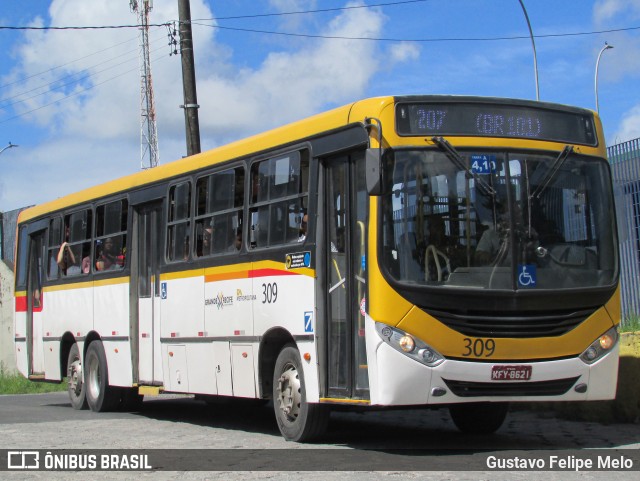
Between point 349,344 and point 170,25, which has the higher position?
point 170,25

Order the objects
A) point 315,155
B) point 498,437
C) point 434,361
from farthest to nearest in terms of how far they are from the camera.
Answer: point 498,437
point 315,155
point 434,361

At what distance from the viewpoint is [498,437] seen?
1209cm

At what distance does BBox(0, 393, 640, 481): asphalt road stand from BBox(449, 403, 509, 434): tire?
0.17 meters

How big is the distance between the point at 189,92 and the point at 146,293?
759 centimetres

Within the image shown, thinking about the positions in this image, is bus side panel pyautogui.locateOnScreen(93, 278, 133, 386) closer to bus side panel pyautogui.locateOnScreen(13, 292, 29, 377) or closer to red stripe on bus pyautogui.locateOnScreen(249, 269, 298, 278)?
bus side panel pyautogui.locateOnScreen(13, 292, 29, 377)

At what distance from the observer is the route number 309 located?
9.98m

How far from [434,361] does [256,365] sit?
2976 millimetres

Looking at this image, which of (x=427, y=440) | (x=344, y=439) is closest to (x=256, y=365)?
(x=344, y=439)

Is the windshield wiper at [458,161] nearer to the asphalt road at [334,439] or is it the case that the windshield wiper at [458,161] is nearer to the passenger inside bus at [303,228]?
the passenger inside bus at [303,228]

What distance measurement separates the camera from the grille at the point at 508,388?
1002cm

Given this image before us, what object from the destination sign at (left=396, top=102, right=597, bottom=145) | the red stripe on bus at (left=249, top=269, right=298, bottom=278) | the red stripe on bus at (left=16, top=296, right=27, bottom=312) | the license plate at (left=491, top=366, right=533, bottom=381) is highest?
the destination sign at (left=396, top=102, right=597, bottom=145)

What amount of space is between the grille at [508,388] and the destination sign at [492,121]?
7.59ft

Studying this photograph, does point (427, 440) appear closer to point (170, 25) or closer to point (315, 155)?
point (315, 155)

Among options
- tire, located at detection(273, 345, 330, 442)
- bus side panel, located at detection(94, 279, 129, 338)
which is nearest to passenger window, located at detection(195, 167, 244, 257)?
tire, located at detection(273, 345, 330, 442)
